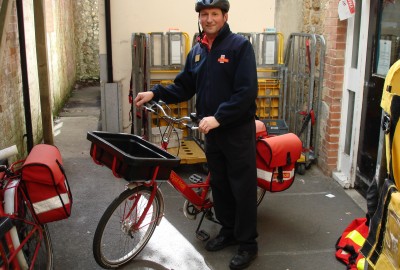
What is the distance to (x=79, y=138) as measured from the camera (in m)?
6.98

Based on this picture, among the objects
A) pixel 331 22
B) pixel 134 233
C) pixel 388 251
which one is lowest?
pixel 134 233

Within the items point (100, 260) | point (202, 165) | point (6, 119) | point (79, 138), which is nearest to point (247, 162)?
point (100, 260)

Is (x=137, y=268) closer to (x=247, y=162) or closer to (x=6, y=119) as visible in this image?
(x=247, y=162)

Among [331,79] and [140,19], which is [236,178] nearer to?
[331,79]

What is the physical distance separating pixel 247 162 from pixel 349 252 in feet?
3.54

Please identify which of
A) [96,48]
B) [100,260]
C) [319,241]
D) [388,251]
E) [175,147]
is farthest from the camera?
[96,48]

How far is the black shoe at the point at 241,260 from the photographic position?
340cm

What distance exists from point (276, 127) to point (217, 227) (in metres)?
1.74

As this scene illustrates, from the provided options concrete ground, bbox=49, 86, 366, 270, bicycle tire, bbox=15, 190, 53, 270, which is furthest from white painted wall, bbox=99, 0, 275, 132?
bicycle tire, bbox=15, 190, 53, 270

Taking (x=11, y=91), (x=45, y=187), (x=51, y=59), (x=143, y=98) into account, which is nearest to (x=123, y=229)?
(x=45, y=187)

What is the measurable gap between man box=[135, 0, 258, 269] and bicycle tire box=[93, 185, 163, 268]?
1.67 ft

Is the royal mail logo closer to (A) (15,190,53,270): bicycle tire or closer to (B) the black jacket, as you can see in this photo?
(B) the black jacket

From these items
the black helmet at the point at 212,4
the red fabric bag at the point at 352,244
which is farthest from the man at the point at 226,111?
the red fabric bag at the point at 352,244

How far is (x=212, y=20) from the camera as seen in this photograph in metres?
3.18
